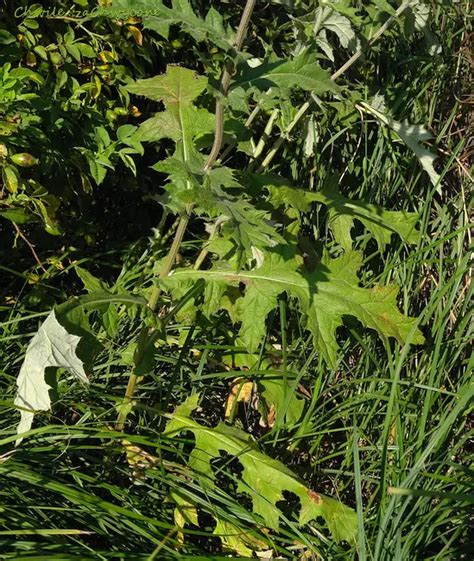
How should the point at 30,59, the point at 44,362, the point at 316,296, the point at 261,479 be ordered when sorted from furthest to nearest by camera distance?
the point at 30,59
the point at 316,296
the point at 261,479
the point at 44,362

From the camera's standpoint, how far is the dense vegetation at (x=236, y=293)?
2.01 metres

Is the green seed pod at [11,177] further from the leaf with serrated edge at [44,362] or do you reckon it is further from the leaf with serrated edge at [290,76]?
the leaf with serrated edge at [290,76]

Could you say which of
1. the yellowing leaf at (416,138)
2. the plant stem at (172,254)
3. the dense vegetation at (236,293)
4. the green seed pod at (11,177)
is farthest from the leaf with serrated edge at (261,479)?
the yellowing leaf at (416,138)

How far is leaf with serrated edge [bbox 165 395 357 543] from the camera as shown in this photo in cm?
210

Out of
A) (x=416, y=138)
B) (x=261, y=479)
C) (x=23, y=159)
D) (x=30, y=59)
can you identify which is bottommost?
(x=261, y=479)

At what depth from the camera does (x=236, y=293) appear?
8.19 feet

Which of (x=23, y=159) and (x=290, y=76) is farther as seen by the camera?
(x=23, y=159)

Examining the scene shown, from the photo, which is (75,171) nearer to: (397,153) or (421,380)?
(397,153)

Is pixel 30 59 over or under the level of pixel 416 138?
under

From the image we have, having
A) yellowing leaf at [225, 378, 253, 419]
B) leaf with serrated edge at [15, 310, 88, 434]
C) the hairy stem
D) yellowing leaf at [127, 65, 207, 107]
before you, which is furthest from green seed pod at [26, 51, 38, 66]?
yellowing leaf at [225, 378, 253, 419]

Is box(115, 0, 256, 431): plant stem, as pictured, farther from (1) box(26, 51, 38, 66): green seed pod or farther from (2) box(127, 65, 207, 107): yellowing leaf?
(1) box(26, 51, 38, 66): green seed pod

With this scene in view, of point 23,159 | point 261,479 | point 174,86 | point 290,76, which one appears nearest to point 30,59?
point 23,159

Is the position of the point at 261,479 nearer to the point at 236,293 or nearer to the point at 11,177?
the point at 236,293

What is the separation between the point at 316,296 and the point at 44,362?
0.82 meters
